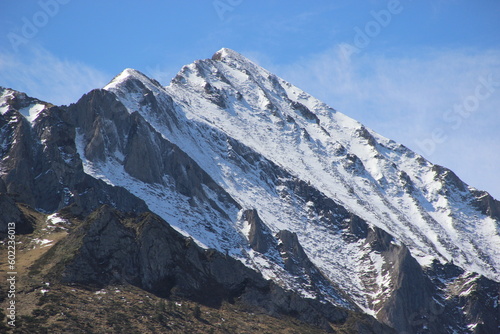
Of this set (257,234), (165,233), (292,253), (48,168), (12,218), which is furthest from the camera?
(292,253)

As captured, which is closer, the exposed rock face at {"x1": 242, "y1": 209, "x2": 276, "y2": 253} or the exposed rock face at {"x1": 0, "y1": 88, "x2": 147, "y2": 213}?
the exposed rock face at {"x1": 0, "y1": 88, "x2": 147, "y2": 213}

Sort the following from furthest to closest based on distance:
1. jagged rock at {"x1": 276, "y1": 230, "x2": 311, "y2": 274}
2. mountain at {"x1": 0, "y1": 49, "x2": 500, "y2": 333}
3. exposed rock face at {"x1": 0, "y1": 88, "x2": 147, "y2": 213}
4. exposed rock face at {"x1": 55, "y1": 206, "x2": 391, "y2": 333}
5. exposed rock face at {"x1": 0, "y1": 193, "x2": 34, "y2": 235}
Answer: jagged rock at {"x1": 276, "y1": 230, "x2": 311, "y2": 274} → exposed rock face at {"x1": 0, "y1": 88, "x2": 147, "y2": 213} → mountain at {"x1": 0, "y1": 49, "x2": 500, "y2": 333} → exposed rock face at {"x1": 0, "y1": 193, "x2": 34, "y2": 235} → exposed rock face at {"x1": 55, "y1": 206, "x2": 391, "y2": 333}

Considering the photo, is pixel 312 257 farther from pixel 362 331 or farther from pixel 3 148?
pixel 3 148

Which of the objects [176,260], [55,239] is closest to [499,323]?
[176,260]

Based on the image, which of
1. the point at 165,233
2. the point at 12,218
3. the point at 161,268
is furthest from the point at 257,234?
the point at 12,218

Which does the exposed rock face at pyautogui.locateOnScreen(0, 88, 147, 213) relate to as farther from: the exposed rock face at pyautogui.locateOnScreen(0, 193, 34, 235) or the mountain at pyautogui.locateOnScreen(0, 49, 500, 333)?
the exposed rock face at pyautogui.locateOnScreen(0, 193, 34, 235)

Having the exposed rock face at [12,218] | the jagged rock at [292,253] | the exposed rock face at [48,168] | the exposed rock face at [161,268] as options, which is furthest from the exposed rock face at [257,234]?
the exposed rock face at [12,218]

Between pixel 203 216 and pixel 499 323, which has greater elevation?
pixel 499 323

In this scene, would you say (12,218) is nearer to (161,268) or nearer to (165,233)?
(165,233)

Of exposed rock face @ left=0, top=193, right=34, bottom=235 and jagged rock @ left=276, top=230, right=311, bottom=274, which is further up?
jagged rock @ left=276, top=230, right=311, bottom=274

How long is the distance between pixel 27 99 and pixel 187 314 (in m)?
96.9

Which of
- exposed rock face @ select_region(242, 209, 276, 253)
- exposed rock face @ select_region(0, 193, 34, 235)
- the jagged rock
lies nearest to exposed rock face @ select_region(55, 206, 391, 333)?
exposed rock face @ select_region(0, 193, 34, 235)

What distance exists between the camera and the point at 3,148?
140 meters

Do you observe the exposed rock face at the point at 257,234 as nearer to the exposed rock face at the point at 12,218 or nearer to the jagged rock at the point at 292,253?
the jagged rock at the point at 292,253
